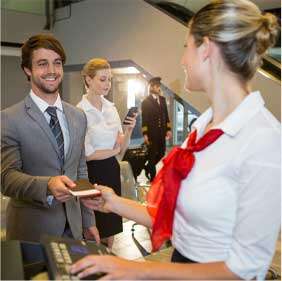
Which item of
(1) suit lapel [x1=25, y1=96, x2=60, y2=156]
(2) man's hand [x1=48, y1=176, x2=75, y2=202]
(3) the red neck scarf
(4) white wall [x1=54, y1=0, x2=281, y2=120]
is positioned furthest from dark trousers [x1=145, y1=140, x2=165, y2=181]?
(3) the red neck scarf

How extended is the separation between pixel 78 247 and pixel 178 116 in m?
5.24

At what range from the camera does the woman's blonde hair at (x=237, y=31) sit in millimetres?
979

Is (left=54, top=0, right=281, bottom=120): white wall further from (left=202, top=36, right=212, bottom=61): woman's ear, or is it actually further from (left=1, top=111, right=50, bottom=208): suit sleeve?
(left=202, top=36, right=212, bottom=61): woman's ear

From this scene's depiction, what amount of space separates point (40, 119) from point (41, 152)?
0.14 meters

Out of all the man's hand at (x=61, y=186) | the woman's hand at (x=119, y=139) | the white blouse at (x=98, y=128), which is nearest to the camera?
the man's hand at (x=61, y=186)

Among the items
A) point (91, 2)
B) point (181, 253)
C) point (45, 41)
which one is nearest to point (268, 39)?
point (181, 253)

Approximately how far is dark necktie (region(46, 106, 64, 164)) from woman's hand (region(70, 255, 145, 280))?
94 centimetres

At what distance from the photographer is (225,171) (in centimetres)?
92

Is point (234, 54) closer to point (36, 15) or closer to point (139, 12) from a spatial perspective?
point (139, 12)

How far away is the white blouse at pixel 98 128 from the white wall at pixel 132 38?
2343mm

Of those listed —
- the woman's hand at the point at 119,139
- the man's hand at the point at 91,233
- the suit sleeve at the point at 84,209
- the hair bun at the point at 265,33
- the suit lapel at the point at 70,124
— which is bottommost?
the man's hand at the point at 91,233

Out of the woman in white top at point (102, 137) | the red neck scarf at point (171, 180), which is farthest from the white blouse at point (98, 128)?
the red neck scarf at point (171, 180)

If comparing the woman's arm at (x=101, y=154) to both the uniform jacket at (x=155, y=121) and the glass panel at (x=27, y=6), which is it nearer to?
the uniform jacket at (x=155, y=121)

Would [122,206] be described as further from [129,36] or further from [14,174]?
[129,36]
